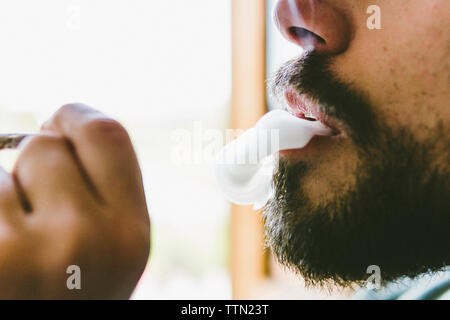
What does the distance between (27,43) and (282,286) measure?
538 millimetres

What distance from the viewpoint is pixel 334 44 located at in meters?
0.40

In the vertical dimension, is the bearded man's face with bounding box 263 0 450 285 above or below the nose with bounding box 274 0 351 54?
below

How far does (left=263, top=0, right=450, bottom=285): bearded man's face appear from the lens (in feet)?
1.28

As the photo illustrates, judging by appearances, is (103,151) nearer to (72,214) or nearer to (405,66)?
(72,214)

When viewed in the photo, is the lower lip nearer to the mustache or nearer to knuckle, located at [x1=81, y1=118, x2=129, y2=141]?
the mustache

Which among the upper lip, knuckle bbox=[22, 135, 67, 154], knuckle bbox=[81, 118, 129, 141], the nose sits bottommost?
knuckle bbox=[22, 135, 67, 154]

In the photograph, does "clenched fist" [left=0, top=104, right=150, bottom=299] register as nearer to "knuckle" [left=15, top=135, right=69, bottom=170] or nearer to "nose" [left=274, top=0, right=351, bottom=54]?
"knuckle" [left=15, top=135, right=69, bottom=170]

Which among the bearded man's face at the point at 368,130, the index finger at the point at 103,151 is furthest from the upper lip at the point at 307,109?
the index finger at the point at 103,151

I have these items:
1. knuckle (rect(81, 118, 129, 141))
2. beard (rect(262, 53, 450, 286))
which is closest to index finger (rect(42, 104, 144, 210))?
knuckle (rect(81, 118, 129, 141))

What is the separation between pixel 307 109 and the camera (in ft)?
1.39

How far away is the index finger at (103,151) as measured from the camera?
38 centimetres

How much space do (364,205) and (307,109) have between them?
0.41ft

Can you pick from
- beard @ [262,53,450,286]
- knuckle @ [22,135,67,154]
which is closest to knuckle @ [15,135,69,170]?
knuckle @ [22,135,67,154]
